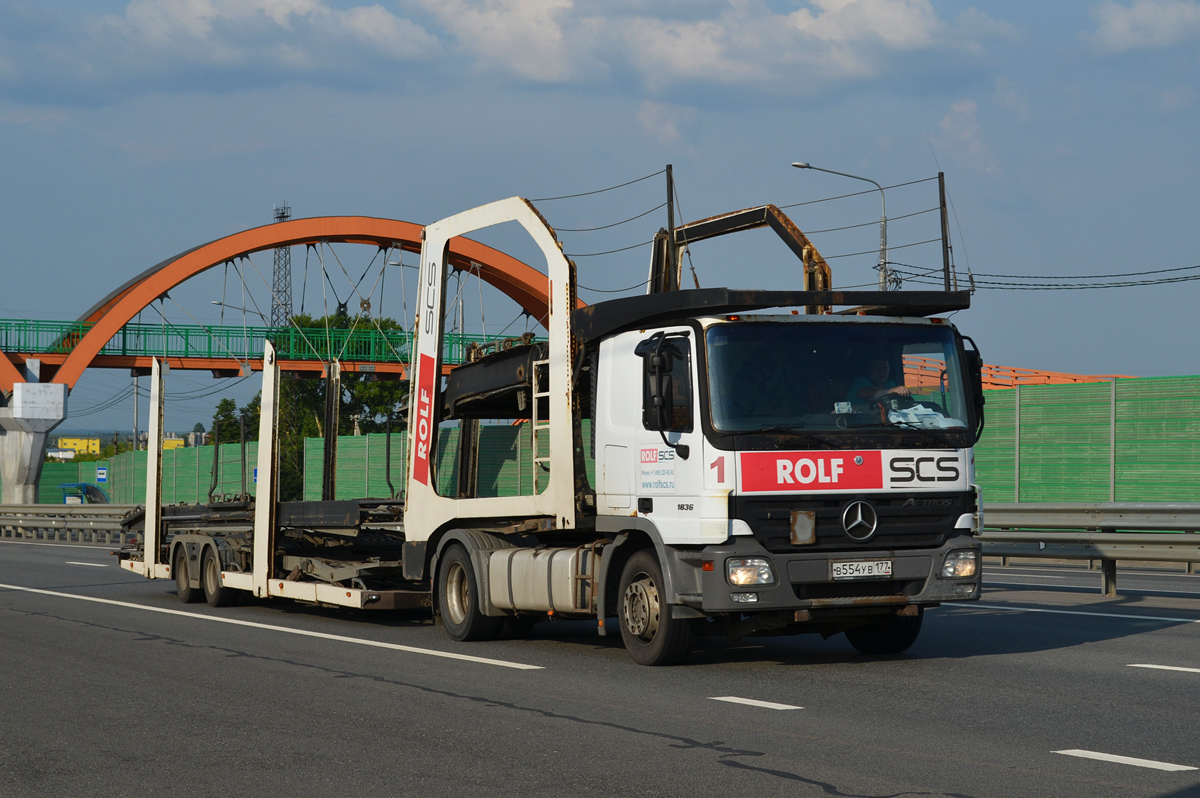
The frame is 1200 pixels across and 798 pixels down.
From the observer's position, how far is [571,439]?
35.4 feet

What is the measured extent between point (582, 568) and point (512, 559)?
95cm

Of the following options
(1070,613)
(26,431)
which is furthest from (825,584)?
(26,431)

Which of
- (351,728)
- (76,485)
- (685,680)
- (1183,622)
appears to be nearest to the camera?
(351,728)

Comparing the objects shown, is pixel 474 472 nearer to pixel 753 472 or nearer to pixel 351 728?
pixel 753 472

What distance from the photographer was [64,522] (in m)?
39.1

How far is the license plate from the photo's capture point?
9.36 metres

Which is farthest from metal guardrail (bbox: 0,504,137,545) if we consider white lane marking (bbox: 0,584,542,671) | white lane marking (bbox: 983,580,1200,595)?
white lane marking (bbox: 983,580,1200,595)

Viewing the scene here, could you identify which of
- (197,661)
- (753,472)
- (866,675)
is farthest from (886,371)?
(197,661)

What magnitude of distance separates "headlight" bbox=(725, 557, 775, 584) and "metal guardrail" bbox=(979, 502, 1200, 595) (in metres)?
7.24

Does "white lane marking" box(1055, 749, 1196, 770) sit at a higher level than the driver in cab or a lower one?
lower

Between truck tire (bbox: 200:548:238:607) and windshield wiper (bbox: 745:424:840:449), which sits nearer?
windshield wiper (bbox: 745:424:840:449)

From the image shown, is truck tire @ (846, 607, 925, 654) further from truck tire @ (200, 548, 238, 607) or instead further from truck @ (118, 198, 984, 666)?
truck tire @ (200, 548, 238, 607)

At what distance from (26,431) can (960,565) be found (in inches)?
1733

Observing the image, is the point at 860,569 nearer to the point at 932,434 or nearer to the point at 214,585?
the point at 932,434
